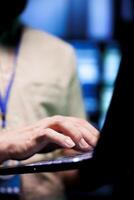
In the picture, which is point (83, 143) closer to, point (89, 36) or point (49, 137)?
point (49, 137)

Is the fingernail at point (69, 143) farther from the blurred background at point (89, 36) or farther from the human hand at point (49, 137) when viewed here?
the blurred background at point (89, 36)

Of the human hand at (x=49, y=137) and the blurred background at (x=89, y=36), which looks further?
the blurred background at (x=89, y=36)

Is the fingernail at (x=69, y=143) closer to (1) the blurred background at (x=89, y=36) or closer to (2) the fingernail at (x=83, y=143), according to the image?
(2) the fingernail at (x=83, y=143)

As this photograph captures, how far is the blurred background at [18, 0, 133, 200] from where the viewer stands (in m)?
2.94

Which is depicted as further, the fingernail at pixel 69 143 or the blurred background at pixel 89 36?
the blurred background at pixel 89 36

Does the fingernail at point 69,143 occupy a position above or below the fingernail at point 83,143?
above

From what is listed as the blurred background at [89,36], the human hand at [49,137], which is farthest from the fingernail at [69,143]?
the blurred background at [89,36]

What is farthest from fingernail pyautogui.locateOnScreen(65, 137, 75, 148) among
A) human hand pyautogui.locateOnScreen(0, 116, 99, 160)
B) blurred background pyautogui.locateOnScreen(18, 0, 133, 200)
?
blurred background pyautogui.locateOnScreen(18, 0, 133, 200)

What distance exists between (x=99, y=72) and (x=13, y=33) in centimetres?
152

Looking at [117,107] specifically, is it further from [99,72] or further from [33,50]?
[99,72]

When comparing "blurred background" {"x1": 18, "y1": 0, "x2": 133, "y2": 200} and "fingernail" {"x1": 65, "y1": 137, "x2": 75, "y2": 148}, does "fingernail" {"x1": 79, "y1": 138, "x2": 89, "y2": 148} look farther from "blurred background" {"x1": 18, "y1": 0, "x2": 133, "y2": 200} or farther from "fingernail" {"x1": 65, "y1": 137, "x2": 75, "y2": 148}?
"blurred background" {"x1": 18, "y1": 0, "x2": 133, "y2": 200}

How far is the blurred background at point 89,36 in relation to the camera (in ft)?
9.66

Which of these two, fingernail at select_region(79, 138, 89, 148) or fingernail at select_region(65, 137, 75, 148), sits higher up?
fingernail at select_region(65, 137, 75, 148)

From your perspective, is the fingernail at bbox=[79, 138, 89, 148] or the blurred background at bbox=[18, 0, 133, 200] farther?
the blurred background at bbox=[18, 0, 133, 200]
